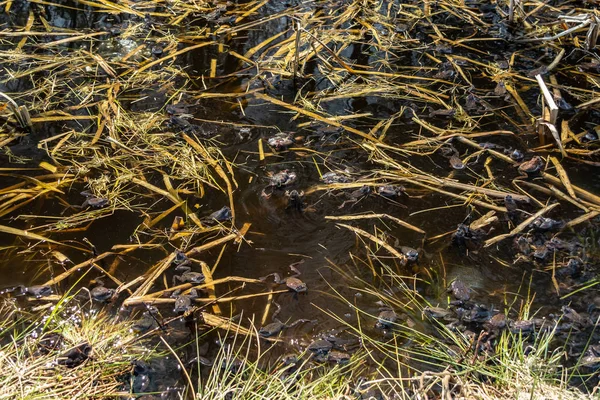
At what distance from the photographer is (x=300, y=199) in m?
3.65

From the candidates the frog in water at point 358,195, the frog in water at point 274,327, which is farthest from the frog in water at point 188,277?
the frog in water at point 358,195

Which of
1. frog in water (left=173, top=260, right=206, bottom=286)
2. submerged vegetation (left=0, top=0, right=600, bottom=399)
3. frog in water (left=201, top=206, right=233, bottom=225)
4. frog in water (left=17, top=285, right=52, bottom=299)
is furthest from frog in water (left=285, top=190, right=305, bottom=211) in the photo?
frog in water (left=17, top=285, right=52, bottom=299)

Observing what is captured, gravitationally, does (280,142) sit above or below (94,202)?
above

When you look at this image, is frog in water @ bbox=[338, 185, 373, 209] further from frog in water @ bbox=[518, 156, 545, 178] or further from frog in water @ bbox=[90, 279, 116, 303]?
frog in water @ bbox=[90, 279, 116, 303]

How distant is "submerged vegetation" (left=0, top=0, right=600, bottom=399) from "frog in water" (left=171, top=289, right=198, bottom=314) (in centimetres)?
2

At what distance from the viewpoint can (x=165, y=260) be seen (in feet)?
11.0

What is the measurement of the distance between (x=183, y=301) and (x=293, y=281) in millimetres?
523

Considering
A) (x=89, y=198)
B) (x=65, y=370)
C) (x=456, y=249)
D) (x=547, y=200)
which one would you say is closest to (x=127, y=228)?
(x=89, y=198)

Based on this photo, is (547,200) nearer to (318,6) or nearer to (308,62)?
(308,62)

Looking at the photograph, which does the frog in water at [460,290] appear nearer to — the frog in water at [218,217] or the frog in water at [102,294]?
the frog in water at [218,217]

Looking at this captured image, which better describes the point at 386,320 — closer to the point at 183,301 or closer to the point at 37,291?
the point at 183,301

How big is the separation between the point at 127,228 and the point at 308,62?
1.93 meters

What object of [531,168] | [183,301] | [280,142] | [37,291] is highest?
[531,168]

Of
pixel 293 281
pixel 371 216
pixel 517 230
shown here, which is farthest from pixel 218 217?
pixel 517 230
